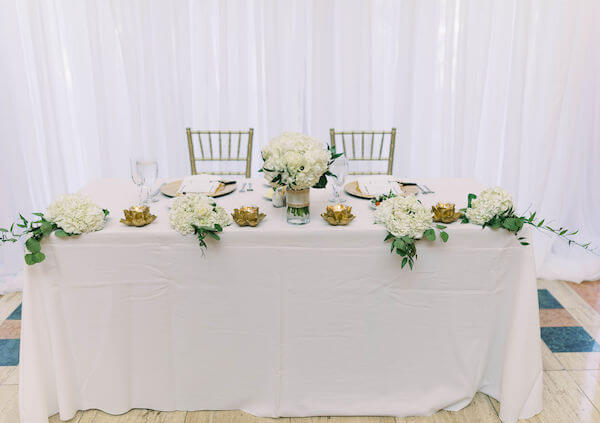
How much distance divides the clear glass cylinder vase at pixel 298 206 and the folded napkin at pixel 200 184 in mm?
472

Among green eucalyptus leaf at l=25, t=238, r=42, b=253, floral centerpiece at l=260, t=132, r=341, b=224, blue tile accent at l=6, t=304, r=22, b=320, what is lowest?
blue tile accent at l=6, t=304, r=22, b=320

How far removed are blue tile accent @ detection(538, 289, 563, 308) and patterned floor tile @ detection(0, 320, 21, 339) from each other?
2.60m

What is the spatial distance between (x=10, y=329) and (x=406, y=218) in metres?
2.00

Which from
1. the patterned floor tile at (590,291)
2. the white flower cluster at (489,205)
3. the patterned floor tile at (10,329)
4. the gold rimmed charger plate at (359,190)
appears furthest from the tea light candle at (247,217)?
the patterned floor tile at (590,291)

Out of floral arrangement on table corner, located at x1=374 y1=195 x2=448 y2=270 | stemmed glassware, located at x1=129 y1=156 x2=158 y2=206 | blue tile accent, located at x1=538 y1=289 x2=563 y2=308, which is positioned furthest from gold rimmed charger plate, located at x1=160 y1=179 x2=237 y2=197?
blue tile accent, located at x1=538 y1=289 x2=563 y2=308

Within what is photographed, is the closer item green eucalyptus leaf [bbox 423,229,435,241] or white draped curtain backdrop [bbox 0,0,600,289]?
green eucalyptus leaf [bbox 423,229,435,241]

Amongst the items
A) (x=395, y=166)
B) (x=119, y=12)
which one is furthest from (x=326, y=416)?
(x=119, y=12)

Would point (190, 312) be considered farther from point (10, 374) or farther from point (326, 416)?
point (10, 374)

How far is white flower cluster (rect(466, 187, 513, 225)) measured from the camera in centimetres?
159

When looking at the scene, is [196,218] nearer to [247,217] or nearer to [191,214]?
[191,214]

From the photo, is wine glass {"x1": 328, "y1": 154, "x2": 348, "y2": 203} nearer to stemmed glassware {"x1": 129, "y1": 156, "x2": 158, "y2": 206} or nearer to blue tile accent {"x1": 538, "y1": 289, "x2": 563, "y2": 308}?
stemmed glassware {"x1": 129, "y1": 156, "x2": 158, "y2": 206}

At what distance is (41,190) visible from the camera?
3.07 meters

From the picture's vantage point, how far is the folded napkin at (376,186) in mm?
1962

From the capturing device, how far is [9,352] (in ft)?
7.36
